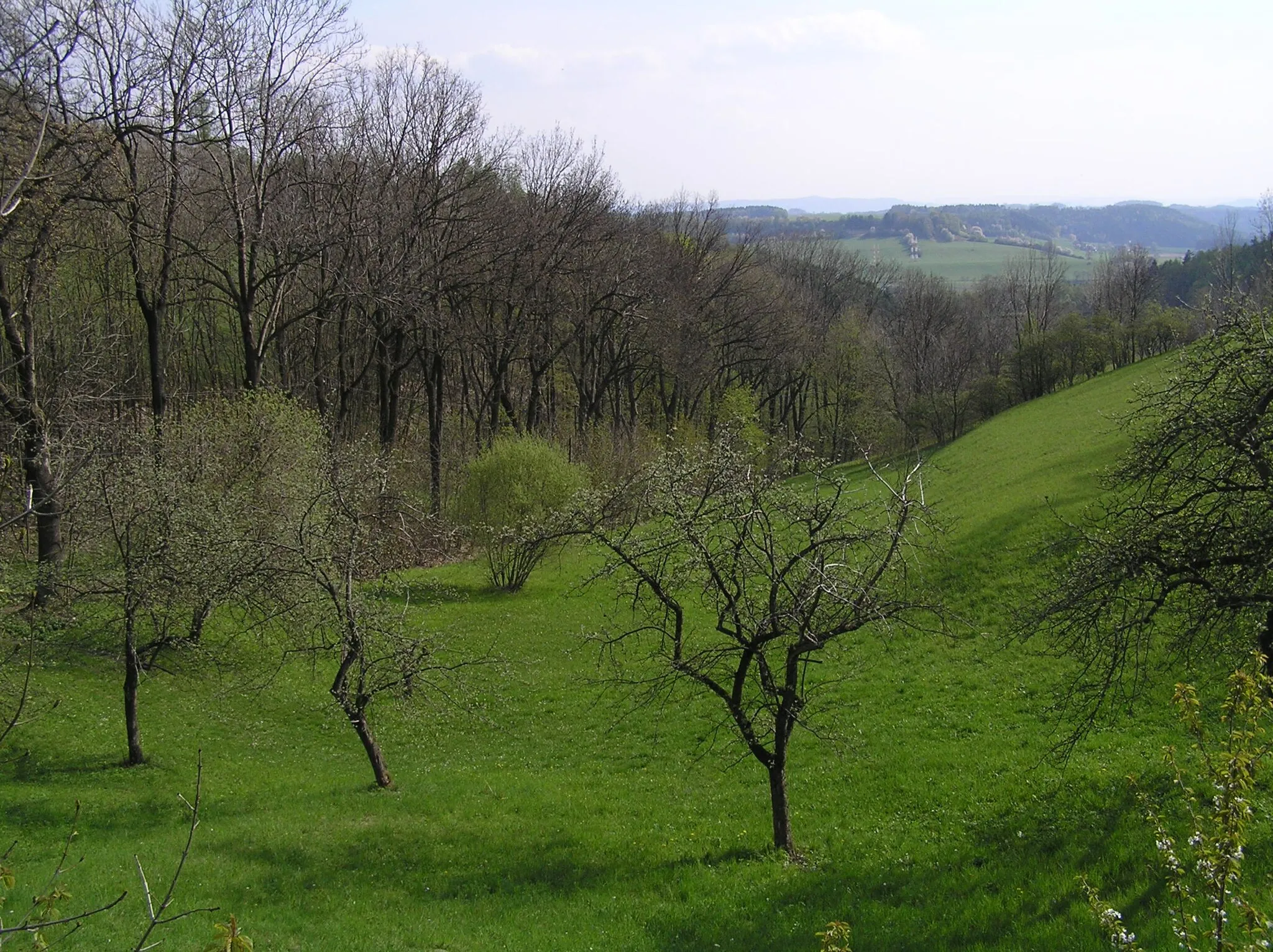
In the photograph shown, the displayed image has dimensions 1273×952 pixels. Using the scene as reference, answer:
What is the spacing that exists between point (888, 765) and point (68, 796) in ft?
44.4

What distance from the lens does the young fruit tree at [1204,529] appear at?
31.9 feet

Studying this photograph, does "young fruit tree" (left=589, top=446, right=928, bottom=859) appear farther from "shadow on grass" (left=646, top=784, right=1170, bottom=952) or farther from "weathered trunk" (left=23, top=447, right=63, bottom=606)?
"weathered trunk" (left=23, top=447, right=63, bottom=606)

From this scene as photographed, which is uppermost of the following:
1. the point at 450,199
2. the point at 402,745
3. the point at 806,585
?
the point at 450,199

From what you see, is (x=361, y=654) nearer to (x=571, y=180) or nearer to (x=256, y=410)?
(x=256, y=410)

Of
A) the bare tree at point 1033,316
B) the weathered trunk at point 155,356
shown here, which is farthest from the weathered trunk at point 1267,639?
the bare tree at point 1033,316

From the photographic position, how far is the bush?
3020 cm

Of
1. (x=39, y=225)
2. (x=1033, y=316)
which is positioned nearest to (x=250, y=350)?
(x=39, y=225)

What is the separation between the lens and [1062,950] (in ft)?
25.8

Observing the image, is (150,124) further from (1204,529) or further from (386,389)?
(1204,529)

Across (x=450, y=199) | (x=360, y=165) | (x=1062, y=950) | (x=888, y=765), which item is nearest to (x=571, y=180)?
(x=450, y=199)

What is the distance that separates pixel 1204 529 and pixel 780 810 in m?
6.28

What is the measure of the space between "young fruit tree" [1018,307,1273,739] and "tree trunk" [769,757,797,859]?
360 centimetres

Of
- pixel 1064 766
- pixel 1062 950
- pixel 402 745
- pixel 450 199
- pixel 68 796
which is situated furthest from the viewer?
pixel 450 199

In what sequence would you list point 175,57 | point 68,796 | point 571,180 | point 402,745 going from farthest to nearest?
point 571,180, point 175,57, point 402,745, point 68,796
